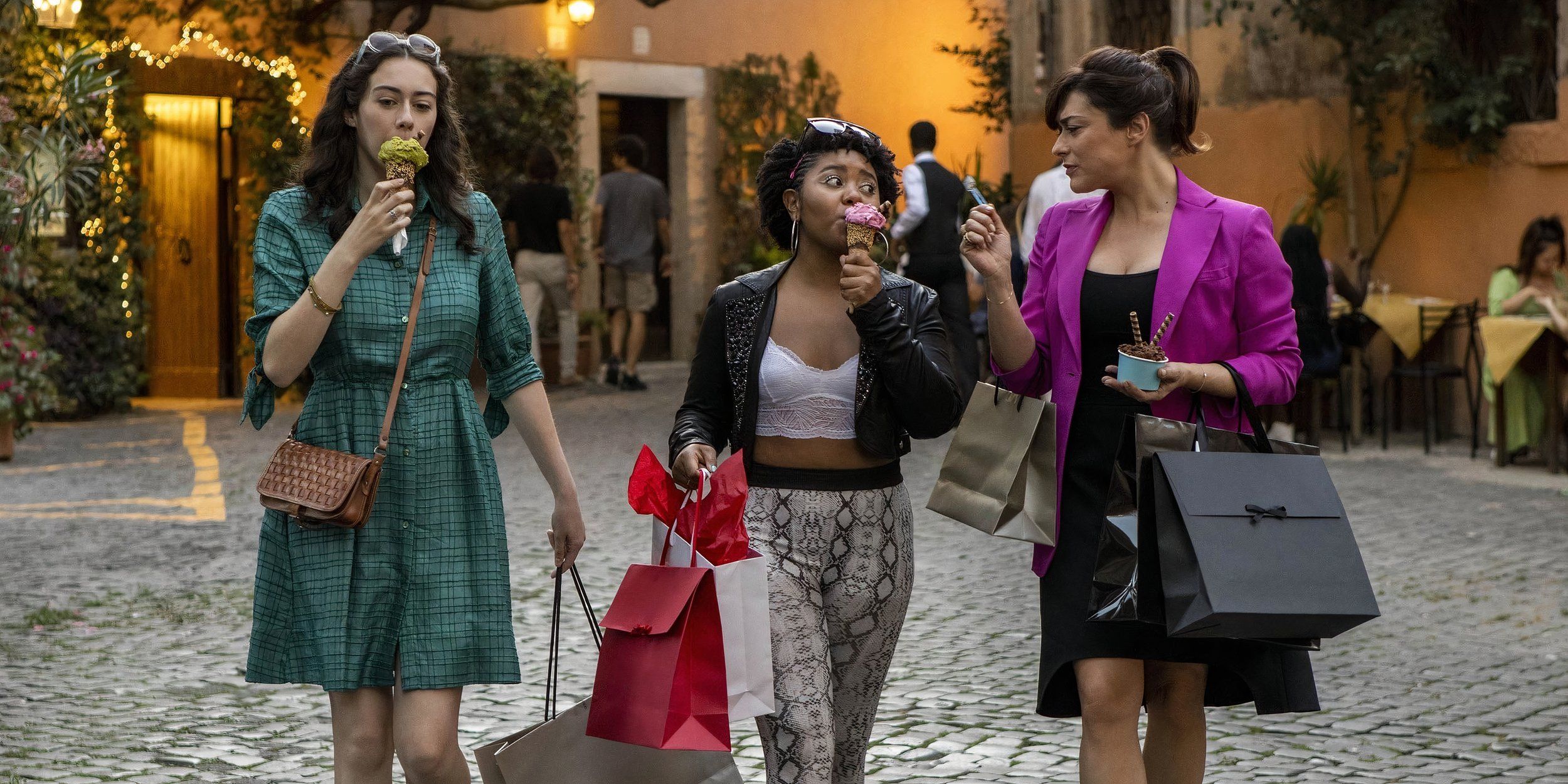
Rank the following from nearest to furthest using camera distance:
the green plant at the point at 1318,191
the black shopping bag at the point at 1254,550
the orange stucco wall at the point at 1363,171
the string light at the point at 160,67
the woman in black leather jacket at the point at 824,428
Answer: the black shopping bag at the point at 1254,550 → the woman in black leather jacket at the point at 824,428 → the orange stucco wall at the point at 1363,171 → the green plant at the point at 1318,191 → the string light at the point at 160,67

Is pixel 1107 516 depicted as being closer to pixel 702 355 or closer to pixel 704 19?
pixel 702 355

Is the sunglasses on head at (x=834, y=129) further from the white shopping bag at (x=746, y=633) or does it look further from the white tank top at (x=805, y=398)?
the white shopping bag at (x=746, y=633)

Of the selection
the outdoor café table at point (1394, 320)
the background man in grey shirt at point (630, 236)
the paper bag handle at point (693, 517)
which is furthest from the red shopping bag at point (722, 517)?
the background man in grey shirt at point (630, 236)

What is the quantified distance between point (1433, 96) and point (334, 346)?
1106cm

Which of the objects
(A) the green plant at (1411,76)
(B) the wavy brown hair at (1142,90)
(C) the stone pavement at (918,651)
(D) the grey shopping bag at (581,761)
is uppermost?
(A) the green plant at (1411,76)

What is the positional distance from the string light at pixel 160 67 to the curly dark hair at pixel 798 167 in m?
11.6

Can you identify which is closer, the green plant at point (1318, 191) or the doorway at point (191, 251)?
the green plant at point (1318, 191)

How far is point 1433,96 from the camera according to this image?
1281 centimetres

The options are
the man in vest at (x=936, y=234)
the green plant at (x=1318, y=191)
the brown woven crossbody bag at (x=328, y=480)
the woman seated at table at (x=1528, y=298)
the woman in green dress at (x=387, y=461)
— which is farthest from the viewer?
the green plant at (x=1318, y=191)

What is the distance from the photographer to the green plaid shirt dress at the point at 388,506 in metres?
3.39

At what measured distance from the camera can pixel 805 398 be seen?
3600 millimetres

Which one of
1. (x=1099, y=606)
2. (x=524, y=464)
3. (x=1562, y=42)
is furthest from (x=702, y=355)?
(x=1562, y=42)

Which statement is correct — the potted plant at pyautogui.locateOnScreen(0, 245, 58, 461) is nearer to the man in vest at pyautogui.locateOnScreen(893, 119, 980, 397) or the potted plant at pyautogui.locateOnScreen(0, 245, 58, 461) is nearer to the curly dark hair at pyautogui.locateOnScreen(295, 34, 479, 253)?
the man in vest at pyautogui.locateOnScreen(893, 119, 980, 397)

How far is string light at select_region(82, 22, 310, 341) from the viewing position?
14.5 metres
